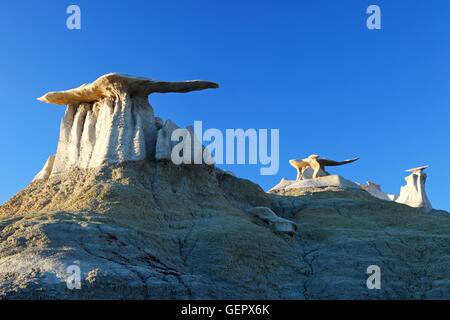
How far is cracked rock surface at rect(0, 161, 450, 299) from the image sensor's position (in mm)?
27484

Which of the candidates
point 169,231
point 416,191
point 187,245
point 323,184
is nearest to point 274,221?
point 169,231

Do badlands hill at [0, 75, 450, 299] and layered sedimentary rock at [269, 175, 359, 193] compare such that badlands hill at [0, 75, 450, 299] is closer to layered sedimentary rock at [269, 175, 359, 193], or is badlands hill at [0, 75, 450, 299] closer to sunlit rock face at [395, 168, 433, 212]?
layered sedimentary rock at [269, 175, 359, 193]

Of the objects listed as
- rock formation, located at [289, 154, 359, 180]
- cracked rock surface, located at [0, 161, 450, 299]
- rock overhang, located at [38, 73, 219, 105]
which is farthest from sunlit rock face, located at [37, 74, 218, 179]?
rock formation, located at [289, 154, 359, 180]

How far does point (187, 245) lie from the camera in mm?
33781

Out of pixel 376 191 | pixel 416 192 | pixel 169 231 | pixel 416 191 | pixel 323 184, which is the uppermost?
pixel 376 191

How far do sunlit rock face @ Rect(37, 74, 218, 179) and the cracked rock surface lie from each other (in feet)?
3.51

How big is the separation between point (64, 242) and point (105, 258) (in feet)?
6.93

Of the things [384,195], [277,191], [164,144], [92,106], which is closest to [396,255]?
[164,144]

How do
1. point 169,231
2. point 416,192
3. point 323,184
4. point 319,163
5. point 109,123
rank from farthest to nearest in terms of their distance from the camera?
point 319,163 < point 416,192 < point 323,184 < point 109,123 < point 169,231

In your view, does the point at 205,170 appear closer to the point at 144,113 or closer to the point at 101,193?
the point at 144,113

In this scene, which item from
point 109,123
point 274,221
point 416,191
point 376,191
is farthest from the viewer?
point 376,191

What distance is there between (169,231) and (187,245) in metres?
1.71

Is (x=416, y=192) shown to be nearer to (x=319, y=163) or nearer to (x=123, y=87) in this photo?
(x=319, y=163)

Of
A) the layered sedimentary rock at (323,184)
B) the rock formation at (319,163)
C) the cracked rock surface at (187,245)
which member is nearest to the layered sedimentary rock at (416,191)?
the rock formation at (319,163)
